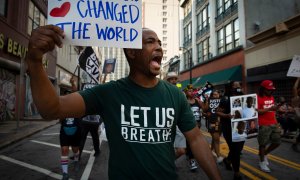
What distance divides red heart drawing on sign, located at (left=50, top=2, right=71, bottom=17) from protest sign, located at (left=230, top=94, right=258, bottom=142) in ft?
13.7

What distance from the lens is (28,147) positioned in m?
9.24

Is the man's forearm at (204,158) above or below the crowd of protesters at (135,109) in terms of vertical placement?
below

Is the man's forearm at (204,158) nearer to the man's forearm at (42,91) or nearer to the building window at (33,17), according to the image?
the man's forearm at (42,91)

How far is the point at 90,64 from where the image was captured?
29.1ft

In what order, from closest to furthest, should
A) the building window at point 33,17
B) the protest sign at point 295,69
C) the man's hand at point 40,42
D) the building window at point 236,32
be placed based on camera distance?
the man's hand at point 40,42 → the protest sign at point 295,69 → the building window at point 33,17 → the building window at point 236,32

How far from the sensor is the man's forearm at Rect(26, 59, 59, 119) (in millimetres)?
1553

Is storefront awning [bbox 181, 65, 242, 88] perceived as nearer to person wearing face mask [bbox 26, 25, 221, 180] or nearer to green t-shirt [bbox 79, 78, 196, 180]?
person wearing face mask [bbox 26, 25, 221, 180]

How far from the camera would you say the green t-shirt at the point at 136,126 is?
1824mm

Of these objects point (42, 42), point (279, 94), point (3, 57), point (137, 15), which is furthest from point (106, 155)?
point (279, 94)

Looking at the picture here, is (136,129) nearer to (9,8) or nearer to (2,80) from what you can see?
(2,80)

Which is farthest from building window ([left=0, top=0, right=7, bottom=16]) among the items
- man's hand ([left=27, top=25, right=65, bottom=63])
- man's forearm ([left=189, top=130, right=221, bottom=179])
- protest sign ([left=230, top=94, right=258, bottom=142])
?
man's forearm ([left=189, top=130, right=221, bottom=179])

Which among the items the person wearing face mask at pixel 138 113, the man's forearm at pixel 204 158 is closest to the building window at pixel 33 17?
the person wearing face mask at pixel 138 113

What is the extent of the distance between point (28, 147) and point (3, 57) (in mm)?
8366

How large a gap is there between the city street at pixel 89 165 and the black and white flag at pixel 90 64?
235 cm
